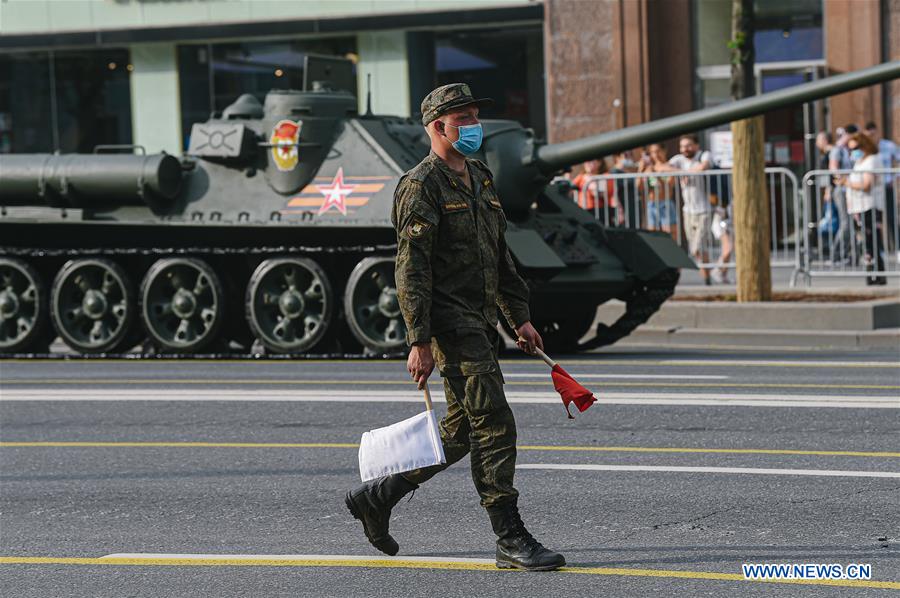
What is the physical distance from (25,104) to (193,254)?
15063mm

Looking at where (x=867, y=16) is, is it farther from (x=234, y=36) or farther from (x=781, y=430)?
(x=781, y=430)

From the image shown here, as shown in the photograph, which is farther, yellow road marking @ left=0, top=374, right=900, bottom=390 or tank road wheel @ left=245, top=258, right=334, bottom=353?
tank road wheel @ left=245, top=258, right=334, bottom=353

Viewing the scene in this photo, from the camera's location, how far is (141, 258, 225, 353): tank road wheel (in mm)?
16188

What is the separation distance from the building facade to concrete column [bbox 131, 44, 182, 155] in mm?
22

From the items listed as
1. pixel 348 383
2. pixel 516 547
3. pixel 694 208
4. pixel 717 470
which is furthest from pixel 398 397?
pixel 694 208

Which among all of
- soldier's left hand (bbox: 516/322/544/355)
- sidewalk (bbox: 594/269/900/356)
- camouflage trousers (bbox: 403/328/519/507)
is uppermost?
soldier's left hand (bbox: 516/322/544/355)

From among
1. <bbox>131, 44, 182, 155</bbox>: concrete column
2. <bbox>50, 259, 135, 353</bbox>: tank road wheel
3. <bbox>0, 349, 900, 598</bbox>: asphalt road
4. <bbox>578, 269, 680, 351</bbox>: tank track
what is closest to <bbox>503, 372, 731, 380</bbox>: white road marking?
<bbox>0, 349, 900, 598</bbox>: asphalt road

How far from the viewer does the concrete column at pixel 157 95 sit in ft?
96.7

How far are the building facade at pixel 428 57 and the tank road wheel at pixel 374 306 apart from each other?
11326 millimetres

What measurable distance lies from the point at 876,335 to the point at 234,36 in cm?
1555

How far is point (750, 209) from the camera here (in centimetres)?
1761

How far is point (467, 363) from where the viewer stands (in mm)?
6777

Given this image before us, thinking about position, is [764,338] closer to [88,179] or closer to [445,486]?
[88,179]

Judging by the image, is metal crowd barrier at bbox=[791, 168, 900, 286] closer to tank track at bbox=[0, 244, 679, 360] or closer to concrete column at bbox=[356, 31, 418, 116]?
tank track at bbox=[0, 244, 679, 360]
